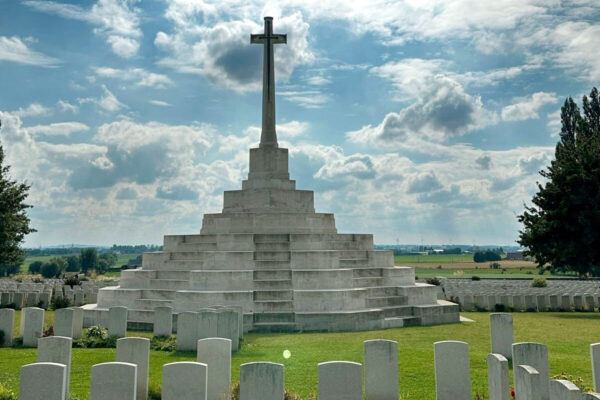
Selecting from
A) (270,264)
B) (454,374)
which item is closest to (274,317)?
(270,264)

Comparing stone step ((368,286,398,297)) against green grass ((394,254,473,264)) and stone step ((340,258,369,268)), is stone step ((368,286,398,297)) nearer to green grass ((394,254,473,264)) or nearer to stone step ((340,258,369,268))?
stone step ((340,258,369,268))

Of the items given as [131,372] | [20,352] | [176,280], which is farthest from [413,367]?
[176,280]

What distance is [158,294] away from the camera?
1645cm

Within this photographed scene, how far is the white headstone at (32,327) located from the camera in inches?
456

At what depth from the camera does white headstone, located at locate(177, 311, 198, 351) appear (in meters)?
10.6

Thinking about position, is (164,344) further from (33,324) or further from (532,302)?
(532,302)

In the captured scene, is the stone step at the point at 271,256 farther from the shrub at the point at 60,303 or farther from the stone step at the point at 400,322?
the shrub at the point at 60,303

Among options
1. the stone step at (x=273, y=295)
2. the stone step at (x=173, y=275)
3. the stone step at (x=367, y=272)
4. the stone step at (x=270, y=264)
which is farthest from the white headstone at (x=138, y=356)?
the stone step at (x=367, y=272)

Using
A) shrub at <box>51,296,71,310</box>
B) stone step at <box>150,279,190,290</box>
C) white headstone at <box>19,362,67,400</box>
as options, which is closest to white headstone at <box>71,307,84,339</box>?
stone step at <box>150,279,190,290</box>

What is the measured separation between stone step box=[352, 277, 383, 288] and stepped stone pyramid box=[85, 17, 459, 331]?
0.13ft

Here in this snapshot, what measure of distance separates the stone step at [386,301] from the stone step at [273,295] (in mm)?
2727

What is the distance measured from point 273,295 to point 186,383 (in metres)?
9.28

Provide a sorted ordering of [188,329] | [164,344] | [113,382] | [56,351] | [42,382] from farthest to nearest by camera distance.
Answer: [164,344]
[188,329]
[56,351]
[42,382]
[113,382]

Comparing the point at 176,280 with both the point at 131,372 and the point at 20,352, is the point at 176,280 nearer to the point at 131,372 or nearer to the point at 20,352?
the point at 20,352
